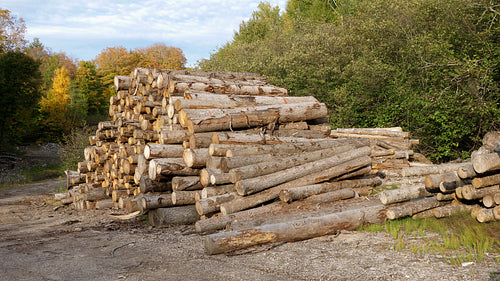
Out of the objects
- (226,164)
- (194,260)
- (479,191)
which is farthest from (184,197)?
(479,191)

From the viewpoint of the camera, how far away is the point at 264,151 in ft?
29.0

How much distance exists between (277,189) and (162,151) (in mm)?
3032

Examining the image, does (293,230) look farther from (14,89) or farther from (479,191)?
(14,89)

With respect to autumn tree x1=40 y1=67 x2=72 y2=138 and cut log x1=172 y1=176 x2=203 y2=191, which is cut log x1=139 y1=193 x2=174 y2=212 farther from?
autumn tree x1=40 y1=67 x2=72 y2=138

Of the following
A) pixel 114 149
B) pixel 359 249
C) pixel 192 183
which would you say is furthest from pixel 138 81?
pixel 359 249

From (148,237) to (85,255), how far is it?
140 centimetres

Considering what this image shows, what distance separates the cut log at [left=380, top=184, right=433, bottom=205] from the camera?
268 inches

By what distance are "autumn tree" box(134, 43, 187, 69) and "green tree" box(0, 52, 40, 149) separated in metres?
24.5

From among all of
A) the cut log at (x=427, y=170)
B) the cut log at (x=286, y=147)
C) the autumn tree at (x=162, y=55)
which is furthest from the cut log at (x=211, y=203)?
the autumn tree at (x=162, y=55)

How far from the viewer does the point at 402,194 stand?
6.98 meters

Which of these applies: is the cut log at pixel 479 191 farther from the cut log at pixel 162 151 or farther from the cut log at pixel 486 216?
the cut log at pixel 162 151

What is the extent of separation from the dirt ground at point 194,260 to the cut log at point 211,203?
20.3 inches

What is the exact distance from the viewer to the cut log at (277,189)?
7.46 metres

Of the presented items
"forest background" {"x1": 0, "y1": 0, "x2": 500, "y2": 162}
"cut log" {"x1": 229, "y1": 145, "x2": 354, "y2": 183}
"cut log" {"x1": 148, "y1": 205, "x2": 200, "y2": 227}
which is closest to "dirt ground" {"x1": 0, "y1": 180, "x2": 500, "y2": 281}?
"cut log" {"x1": 148, "y1": 205, "x2": 200, "y2": 227}
